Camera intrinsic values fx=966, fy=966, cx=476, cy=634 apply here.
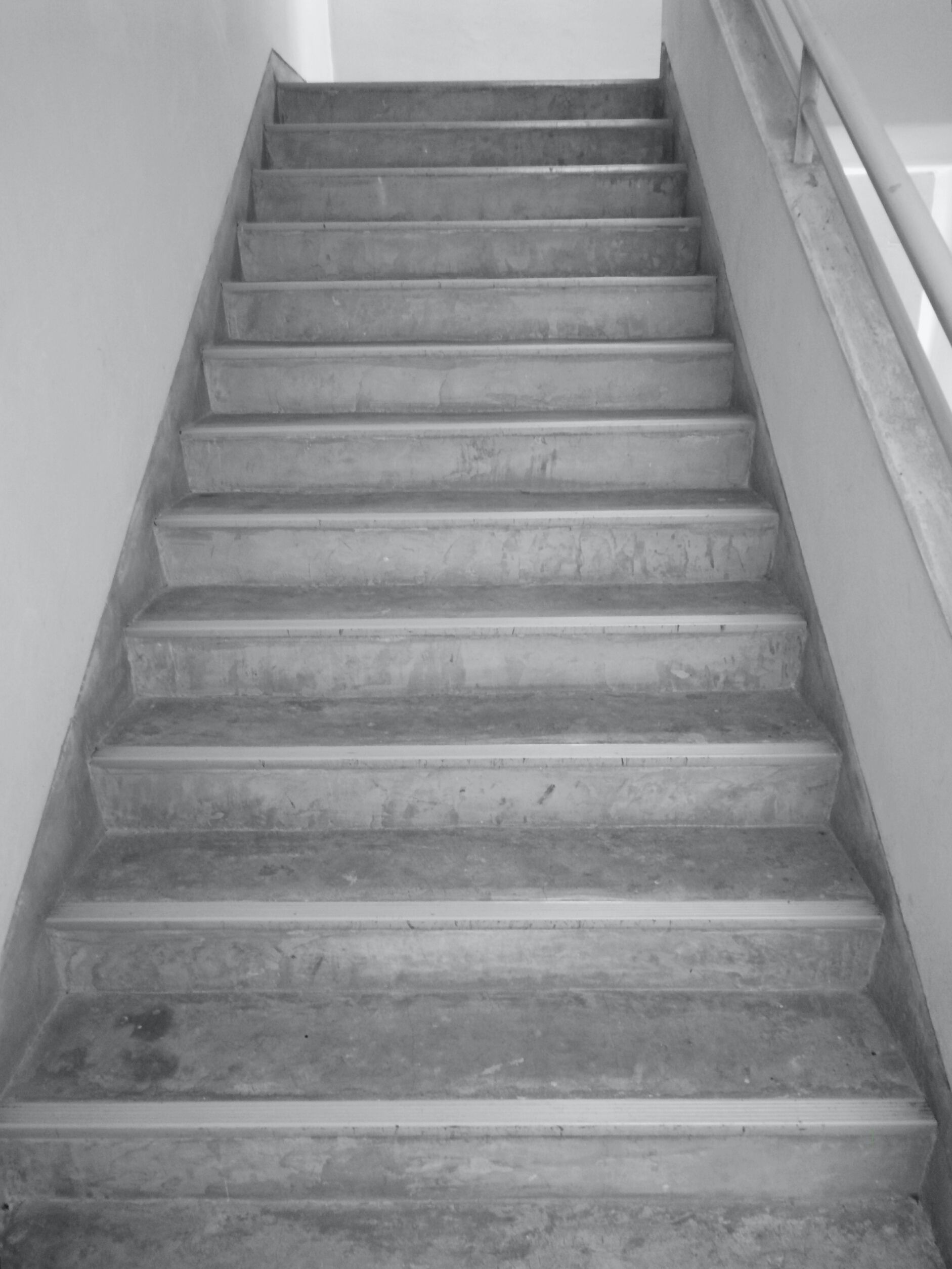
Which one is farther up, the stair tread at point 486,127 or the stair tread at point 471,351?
the stair tread at point 486,127

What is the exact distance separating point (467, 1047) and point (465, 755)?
49cm

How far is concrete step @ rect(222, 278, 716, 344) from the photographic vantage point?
8.63ft

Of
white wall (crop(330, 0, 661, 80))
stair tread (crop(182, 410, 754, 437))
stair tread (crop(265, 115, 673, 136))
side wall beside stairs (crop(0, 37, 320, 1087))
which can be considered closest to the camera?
side wall beside stairs (crop(0, 37, 320, 1087))

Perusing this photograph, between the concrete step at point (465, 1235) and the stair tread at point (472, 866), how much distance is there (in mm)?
438

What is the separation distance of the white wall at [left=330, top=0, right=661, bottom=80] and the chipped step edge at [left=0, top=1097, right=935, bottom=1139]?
4.81 metres

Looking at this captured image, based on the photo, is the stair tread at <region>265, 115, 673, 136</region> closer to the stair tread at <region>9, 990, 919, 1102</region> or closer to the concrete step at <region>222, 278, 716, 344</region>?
the concrete step at <region>222, 278, 716, 344</region>

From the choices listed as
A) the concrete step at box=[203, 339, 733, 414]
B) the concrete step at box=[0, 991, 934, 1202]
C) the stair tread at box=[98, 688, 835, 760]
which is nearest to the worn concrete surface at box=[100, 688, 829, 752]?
the stair tread at box=[98, 688, 835, 760]

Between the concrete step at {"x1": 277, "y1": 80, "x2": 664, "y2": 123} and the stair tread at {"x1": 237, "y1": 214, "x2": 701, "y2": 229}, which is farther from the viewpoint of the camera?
the concrete step at {"x1": 277, "y1": 80, "x2": 664, "y2": 123}

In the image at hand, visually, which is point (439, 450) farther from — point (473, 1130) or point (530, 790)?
point (473, 1130)

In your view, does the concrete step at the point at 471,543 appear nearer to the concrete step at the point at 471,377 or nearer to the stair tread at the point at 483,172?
the concrete step at the point at 471,377

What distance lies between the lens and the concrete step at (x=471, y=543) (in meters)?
2.10

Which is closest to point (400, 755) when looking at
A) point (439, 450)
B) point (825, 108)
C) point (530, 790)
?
point (530, 790)

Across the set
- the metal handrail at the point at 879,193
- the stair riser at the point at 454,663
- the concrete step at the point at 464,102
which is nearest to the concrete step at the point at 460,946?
the stair riser at the point at 454,663

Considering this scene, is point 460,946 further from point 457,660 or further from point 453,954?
point 457,660
